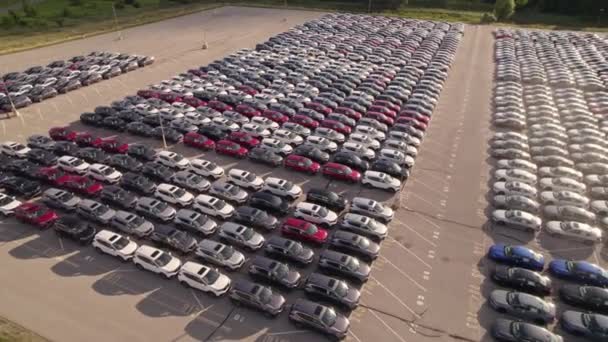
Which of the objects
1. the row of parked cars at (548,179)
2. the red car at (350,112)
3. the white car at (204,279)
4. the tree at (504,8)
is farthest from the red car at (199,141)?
the tree at (504,8)

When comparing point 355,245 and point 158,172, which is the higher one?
point 158,172

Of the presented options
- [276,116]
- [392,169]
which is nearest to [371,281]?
[392,169]

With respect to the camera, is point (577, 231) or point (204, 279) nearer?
point (204, 279)

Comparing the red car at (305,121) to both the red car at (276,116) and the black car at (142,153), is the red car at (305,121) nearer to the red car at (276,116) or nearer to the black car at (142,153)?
the red car at (276,116)

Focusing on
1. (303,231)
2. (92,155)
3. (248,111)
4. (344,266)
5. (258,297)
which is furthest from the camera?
(248,111)

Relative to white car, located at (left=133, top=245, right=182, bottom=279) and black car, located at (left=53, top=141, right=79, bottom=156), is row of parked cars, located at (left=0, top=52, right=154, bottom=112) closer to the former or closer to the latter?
black car, located at (left=53, top=141, right=79, bottom=156)

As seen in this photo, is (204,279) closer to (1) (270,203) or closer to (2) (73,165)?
(1) (270,203)
